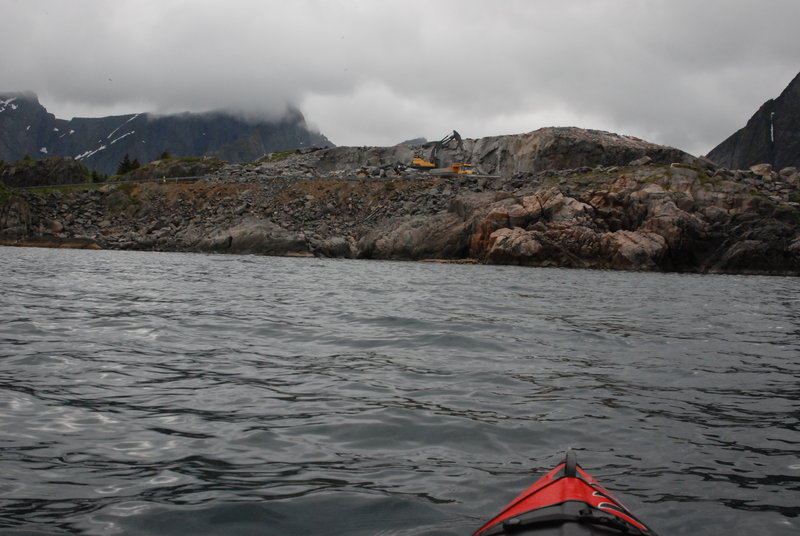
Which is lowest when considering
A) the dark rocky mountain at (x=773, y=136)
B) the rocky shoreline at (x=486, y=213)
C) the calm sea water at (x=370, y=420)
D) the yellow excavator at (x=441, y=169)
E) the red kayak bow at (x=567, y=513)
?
the calm sea water at (x=370, y=420)

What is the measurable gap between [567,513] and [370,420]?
343 centimetres

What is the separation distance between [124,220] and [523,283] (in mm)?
53845

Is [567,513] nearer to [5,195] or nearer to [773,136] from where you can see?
[5,195]

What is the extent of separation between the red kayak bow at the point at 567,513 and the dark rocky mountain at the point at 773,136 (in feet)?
621

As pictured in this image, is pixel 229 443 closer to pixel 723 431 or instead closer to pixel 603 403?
pixel 603 403

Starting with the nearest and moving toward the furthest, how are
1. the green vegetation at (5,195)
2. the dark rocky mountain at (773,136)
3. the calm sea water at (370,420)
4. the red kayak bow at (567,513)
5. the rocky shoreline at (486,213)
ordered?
the red kayak bow at (567,513) → the calm sea water at (370,420) → the rocky shoreline at (486,213) → the green vegetation at (5,195) → the dark rocky mountain at (773,136)

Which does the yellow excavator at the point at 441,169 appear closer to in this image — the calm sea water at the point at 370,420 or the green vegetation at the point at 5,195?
the green vegetation at the point at 5,195

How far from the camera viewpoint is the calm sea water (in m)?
4.21

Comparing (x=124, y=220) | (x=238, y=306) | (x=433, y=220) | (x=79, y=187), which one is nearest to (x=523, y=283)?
(x=238, y=306)

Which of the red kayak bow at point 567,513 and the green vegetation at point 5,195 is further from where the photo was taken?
the green vegetation at point 5,195

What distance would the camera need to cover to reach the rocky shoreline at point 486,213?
42.2m

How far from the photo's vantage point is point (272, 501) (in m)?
4.26

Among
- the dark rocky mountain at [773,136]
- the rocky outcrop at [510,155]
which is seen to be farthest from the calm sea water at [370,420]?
the dark rocky mountain at [773,136]

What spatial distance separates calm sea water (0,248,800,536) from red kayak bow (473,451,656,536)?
0.82 m
